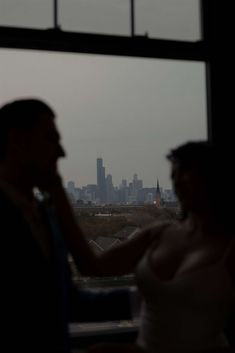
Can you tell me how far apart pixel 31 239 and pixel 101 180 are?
0.82 m

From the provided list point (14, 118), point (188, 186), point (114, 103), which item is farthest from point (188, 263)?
point (114, 103)

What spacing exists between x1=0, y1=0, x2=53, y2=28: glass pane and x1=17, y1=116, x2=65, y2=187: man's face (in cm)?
69

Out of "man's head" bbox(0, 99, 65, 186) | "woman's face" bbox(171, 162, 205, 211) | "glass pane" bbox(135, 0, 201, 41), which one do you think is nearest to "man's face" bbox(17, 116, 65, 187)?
"man's head" bbox(0, 99, 65, 186)

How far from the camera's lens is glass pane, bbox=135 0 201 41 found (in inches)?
86.5

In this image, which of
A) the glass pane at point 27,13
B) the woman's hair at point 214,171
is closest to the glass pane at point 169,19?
the glass pane at point 27,13

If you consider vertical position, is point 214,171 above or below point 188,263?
above

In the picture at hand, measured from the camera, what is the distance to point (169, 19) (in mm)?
2238

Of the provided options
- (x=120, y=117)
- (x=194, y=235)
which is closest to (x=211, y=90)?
(x=120, y=117)

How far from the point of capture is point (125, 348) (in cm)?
156

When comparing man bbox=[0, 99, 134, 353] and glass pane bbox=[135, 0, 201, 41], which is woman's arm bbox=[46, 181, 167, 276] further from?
glass pane bbox=[135, 0, 201, 41]

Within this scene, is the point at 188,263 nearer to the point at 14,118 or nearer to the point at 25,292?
the point at 25,292

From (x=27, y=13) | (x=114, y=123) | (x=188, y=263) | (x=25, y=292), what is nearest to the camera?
(x=25, y=292)

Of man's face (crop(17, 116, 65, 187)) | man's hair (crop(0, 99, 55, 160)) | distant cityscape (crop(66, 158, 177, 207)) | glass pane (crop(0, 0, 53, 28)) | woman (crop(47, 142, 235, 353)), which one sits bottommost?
woman (crop(47, 142, 235, 353))

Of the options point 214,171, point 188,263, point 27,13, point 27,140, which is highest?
point 27,13
